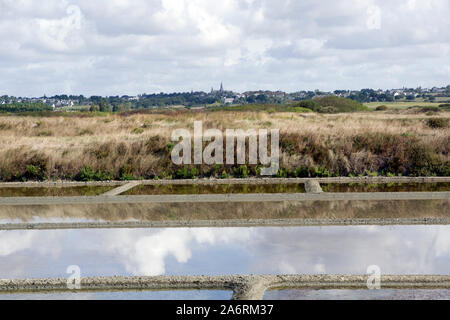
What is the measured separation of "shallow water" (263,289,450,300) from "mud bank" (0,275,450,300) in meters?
0.14

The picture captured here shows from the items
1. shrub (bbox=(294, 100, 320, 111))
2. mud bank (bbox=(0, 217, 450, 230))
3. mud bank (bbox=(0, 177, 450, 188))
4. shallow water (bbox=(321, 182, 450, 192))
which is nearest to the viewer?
mud bank (bbox=(0, 217, 450, 230))

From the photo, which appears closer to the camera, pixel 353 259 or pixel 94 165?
pixel 353 259

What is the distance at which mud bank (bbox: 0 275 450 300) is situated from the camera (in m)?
7.64

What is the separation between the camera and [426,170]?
758 inches

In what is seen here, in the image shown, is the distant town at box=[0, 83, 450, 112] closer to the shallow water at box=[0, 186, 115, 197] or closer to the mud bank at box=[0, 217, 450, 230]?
the shallow water at box=[0, 186, 115, 197]

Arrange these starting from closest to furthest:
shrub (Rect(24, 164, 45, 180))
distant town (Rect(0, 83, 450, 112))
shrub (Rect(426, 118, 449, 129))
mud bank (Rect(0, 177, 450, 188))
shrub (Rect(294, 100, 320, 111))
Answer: mud bank (Rect(0, 177, 450, 188)) < shrub (Rect(24, 164, 45, 180)) < shrub (Rect(426, 118, 449, 129)) < shrub (Rect(294, 100, 320, 111)) < distant town (Rect(0, 83, 450, 112))

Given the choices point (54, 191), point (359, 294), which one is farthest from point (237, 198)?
point (359, 294)

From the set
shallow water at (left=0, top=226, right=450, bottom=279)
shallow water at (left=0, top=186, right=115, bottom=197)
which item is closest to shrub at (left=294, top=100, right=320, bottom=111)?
shallow water at (left=0, top=186, right=115, bottom=197)

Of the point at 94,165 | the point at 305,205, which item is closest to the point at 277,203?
the point at 305,205

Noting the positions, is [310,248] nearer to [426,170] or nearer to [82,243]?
[82,243]

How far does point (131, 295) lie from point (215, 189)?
9.56 m

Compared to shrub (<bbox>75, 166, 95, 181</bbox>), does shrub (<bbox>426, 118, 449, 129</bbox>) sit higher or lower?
higher

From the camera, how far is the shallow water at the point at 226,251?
27.5ft
